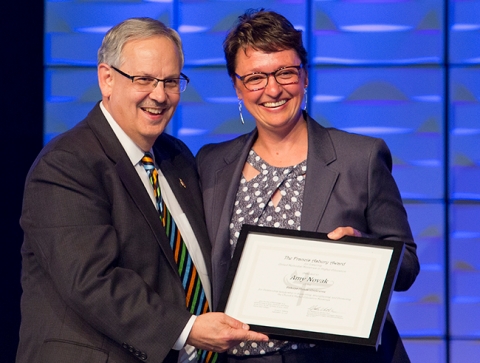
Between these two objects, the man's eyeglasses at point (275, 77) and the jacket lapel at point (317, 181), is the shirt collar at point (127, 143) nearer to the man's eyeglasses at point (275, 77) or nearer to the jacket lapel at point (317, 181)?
the man's eyeglasses at point (275, 77)

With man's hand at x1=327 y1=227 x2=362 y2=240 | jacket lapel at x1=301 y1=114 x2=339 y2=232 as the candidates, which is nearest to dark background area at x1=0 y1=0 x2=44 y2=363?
jacket lapel at x1=301 y1=114 x2=339 y2=232

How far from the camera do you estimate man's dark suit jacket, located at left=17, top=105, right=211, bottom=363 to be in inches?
105

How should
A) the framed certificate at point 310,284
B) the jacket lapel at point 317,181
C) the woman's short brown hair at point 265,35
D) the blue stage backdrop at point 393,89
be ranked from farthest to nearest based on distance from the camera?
the blue stage backdrop at point 393,89 → the woman's short brown hair at point 265,35 → the jacket lapel at point 317,181 → the framed certificate at point 310,284

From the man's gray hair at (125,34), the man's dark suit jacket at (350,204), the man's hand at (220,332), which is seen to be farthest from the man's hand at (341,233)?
the man's gray hair at (125,34)

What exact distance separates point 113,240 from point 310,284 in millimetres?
744

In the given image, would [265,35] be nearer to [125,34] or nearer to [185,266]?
[125,34]

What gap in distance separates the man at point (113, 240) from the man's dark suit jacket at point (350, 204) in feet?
0.52

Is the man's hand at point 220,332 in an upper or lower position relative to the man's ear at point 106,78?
lower

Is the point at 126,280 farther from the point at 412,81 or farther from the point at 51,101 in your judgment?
the point at 412,81

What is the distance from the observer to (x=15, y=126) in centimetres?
460

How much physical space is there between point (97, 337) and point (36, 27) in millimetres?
2613

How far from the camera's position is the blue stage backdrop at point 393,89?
4723mm

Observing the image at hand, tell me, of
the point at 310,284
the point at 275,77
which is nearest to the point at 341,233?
the point at 310,284

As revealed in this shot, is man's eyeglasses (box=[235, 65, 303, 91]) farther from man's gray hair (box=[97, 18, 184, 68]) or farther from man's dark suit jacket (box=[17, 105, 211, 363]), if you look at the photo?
man's dark suit jacket (box=[17, 105, 211, 363])
